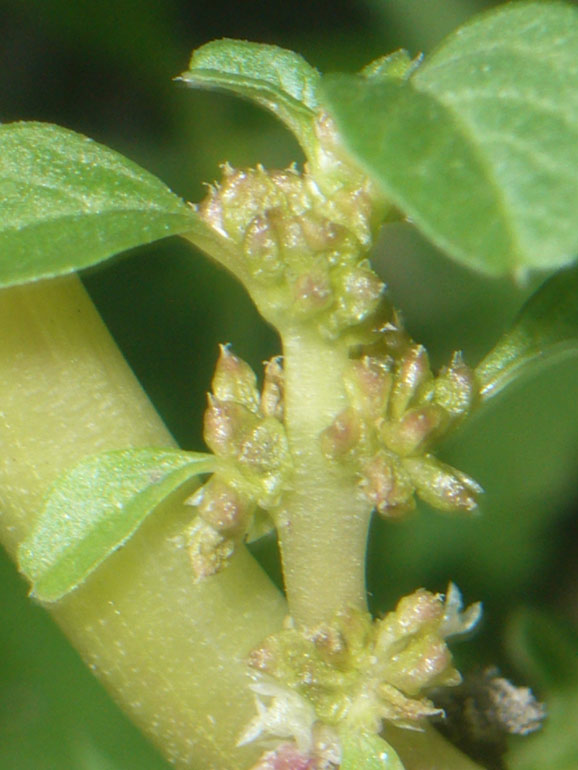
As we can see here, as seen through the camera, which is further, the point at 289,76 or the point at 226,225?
the point at 289,76

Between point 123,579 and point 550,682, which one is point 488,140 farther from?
point 550,682

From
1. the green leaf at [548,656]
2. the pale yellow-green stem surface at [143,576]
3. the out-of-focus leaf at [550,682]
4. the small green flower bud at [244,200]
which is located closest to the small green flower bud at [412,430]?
the pale yellow-green stem surface at [143,576]

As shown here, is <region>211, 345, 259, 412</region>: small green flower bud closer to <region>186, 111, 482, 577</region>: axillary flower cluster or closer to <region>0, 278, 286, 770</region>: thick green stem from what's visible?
<region>186, 111, 482, 577</region>: axillary flower cluster

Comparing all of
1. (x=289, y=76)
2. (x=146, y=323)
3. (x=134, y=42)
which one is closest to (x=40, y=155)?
(x=289, y=76)

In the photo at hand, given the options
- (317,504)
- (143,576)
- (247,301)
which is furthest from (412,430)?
(247,301)

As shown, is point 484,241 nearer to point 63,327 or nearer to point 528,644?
point 63,327

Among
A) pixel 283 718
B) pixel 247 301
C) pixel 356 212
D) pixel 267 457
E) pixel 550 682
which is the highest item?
pixel 356 212

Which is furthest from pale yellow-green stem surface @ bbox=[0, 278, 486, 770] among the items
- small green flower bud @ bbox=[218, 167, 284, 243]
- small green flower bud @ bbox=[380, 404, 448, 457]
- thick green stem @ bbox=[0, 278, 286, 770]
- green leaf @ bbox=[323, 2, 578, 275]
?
green leaf @ bbox=[323, 2, 578, 275]
